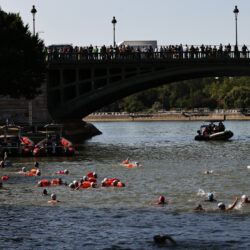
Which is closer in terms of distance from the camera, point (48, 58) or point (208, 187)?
point (208, 187)

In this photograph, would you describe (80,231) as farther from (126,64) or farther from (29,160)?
(126,64)

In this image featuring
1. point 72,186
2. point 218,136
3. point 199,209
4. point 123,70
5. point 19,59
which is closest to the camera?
point 199,209

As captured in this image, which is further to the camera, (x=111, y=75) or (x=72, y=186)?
(x=111, y=75)

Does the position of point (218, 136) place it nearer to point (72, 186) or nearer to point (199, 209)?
point (72, 186)

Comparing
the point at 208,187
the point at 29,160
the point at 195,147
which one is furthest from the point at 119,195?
the point at 195,147

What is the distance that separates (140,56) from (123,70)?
2604mm

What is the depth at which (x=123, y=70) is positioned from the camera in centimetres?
9281

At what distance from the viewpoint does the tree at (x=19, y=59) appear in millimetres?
84250

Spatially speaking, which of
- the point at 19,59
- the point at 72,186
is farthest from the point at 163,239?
the point at 19,59

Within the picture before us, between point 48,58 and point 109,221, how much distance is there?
61822 millimetres

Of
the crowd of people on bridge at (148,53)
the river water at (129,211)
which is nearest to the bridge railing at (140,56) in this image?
the crowd of people on bridge at (148,53)

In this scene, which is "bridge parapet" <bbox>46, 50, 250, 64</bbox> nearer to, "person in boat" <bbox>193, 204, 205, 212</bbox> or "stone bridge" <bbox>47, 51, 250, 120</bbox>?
"stone bridge" <bbox>47, 51, 250, 120</bbox>

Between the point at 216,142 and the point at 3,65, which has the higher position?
the point at 3,65

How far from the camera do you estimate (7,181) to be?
49.8 metres
